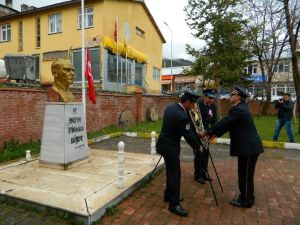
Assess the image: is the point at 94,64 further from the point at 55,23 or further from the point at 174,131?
the point at 174,131

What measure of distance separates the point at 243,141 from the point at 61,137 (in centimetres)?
398

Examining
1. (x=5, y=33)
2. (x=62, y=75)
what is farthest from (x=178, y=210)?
(x=5, y=33)

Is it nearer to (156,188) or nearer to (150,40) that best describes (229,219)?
(156,188)

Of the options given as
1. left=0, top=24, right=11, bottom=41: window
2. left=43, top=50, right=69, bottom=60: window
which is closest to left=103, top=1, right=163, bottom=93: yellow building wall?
left=43, top=50, right=69, bottom=60: window

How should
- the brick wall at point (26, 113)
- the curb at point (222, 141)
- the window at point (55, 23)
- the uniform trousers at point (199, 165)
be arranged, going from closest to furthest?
the uniform trousers at point (199, 165) → the brick wall at point (26, 113) → the curb at point (222, 141) → the window at point (55, 23)

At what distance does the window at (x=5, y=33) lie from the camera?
2370 centimetres

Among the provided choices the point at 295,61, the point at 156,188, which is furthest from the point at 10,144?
the point at 295,61

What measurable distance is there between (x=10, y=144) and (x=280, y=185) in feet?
25.1

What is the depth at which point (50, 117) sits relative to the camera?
694 cm

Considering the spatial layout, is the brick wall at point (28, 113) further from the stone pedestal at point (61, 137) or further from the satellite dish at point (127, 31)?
the satellite dish at point (127, 31)

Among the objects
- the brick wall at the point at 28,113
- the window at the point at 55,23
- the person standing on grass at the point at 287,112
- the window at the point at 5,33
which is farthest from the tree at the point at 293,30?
the window at the point at 5,33

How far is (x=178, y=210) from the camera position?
4.76 meters

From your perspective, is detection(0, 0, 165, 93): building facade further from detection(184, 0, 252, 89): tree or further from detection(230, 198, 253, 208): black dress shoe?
detection(230, 198, 253, 208): black dress shoe

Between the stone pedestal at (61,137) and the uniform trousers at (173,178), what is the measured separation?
2843mm
